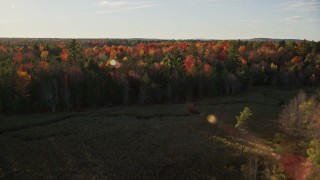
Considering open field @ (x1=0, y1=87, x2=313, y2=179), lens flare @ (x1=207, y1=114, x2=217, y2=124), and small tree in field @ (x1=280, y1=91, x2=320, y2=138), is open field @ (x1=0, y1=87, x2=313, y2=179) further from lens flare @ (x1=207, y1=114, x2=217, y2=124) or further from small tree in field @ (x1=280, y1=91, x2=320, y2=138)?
small tree in field @ (x1=280, y1=91, x2=320, y2=138)

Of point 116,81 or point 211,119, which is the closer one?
point 211,119

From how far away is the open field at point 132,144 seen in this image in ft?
127

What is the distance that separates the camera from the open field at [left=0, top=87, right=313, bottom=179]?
3884 cm

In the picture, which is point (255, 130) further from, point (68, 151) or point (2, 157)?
point (2, 157)


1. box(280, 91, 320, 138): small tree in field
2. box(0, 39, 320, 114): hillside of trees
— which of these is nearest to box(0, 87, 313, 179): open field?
box(280, 91, 320, 138): small tree in field

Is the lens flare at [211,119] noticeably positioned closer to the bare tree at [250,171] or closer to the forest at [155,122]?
the forest at [155,122]

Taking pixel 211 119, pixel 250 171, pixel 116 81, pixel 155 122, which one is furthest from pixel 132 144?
pixel 116 81

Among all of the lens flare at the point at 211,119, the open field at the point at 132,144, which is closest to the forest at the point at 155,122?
the lens flare at the point at 211,119

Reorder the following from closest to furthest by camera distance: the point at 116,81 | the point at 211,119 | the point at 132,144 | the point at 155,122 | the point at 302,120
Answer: the point at 132,144, the point at 302,120, the point at 155,122, the point at 211,119, the point at 116,81

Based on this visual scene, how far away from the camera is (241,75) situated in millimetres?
97500

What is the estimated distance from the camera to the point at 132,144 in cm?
4800

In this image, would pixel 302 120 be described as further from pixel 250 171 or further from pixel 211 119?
pixel 250 171

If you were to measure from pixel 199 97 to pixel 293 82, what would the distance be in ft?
127

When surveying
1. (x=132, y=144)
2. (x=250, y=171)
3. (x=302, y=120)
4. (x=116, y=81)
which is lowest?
(x=250, y=171)
